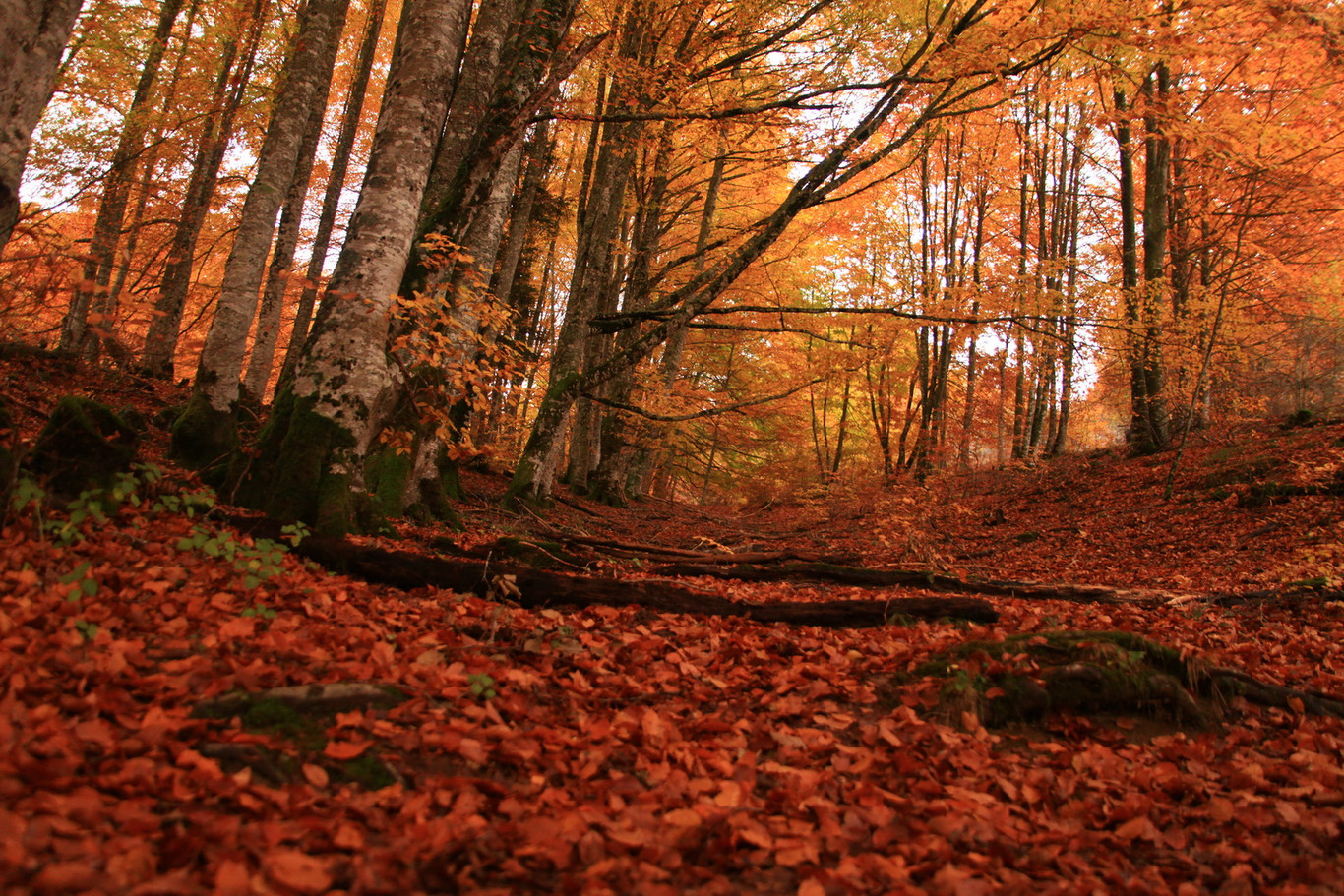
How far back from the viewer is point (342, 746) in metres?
2.23

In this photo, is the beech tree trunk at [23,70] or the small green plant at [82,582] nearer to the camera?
the small green plant at [82,582]

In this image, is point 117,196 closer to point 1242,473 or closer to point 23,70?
point 23,70

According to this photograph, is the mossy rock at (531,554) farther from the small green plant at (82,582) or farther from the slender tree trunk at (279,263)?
the slender tree trunk at (279,263)

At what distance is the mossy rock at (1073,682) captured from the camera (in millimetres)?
3324

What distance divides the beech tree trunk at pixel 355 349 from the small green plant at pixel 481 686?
2.46 metres

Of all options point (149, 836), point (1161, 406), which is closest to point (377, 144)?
point (149, 836)

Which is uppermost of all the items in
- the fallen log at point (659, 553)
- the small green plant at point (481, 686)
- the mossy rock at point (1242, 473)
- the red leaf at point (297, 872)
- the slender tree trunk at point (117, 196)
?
the slender tree trunk at point (117, 196)

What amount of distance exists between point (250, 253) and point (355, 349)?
3.67 m

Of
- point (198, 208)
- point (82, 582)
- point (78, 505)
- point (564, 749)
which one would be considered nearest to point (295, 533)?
point (78, 505)

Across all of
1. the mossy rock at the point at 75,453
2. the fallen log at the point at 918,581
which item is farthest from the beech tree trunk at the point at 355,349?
the fallen log at the point at 918,581

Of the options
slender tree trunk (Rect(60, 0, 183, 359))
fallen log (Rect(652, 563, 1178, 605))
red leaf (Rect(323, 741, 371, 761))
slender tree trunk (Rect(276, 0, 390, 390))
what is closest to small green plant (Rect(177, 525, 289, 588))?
red leaf (Rect(323, 741, 371, 761))

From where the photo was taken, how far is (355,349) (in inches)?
195

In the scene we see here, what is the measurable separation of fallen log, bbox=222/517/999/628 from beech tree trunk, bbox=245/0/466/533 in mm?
448

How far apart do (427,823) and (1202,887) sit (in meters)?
2.45
